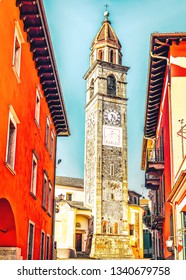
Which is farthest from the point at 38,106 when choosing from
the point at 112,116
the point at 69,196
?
the point at 69,196

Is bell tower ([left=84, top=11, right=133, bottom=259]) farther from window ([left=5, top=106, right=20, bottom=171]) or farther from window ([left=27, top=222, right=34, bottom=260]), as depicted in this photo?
window ([left=5, top=106, right=20, bottom=171])

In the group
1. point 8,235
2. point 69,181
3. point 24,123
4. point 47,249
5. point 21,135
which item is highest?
point 69,181

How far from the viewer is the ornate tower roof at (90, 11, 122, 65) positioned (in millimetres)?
55375

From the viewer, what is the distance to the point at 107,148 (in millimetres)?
50031

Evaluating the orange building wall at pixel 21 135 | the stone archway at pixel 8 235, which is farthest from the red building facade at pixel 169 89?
the stone archway at pixel 8 235

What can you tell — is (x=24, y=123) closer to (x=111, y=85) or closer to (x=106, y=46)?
(x=111, y=85)

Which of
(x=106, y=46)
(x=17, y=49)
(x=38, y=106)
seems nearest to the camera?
(x=17, y=49)

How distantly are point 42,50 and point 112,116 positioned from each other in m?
38.4

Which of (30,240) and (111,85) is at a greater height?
(111,85)

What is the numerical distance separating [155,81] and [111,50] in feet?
132

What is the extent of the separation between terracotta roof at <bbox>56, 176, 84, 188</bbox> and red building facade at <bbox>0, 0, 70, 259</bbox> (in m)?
41.8

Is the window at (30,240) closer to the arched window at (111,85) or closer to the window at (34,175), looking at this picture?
the window at (34,175)

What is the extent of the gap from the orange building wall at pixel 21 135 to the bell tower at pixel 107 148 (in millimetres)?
30926
